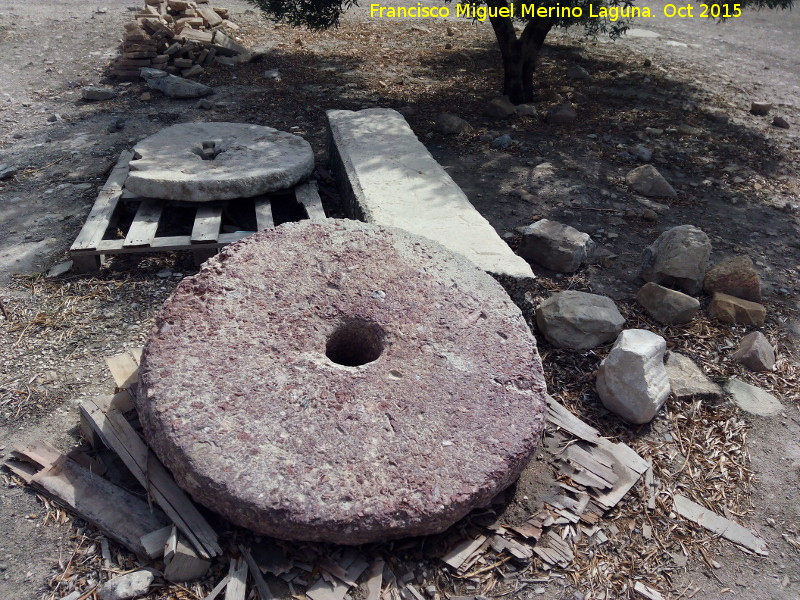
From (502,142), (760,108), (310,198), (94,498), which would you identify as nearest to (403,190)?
(310,198)

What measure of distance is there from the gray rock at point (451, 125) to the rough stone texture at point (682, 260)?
2563mm

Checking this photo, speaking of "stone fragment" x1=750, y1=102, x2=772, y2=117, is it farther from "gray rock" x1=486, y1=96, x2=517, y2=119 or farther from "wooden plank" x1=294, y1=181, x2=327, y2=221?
"wooden plank" x1=294, y1=181, x2=327, y2=221

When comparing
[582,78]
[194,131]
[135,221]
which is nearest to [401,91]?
[582,78]

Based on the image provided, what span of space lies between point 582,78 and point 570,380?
210 inches

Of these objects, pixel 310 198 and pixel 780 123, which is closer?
pixel 310 198

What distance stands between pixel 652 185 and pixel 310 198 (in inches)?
105

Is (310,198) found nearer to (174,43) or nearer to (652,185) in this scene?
(652,185)

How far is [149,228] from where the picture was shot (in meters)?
3.78

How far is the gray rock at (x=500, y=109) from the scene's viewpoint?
6199mm

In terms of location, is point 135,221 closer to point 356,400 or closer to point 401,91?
point 356,400

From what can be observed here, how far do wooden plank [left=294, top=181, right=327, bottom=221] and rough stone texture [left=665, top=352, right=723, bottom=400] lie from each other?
88.4 inches

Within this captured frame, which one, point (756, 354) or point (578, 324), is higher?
point (578, 324)

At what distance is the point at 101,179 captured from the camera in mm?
4766

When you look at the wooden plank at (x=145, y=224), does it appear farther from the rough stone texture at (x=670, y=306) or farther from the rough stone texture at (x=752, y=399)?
the rough stone texture at (x=752, y=399)
